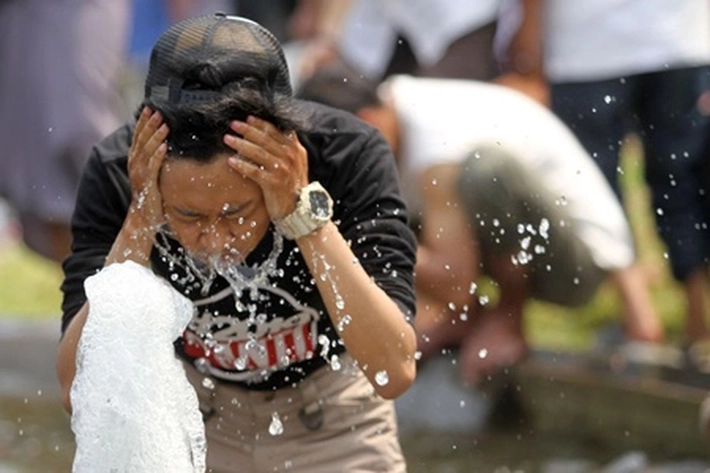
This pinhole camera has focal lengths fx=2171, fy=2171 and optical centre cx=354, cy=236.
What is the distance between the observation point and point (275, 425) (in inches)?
182

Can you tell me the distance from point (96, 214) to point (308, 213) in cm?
55

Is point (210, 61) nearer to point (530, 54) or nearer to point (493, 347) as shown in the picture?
point (493, 347)

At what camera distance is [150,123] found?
13.2ft

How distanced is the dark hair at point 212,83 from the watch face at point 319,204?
14cm

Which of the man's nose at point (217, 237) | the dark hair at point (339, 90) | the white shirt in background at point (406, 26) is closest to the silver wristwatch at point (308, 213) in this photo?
the man's nose at point (217, 237)

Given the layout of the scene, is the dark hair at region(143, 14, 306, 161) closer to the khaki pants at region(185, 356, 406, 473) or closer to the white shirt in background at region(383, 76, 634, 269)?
the khaki pants at region(185, 356, 406, 473)

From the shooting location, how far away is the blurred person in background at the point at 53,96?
24.6 ft

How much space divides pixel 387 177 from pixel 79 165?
3255mm

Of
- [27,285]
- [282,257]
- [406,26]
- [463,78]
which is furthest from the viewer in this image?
[27,285]

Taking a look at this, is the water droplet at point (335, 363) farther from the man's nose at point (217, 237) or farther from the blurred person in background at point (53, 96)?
the blurred person in background at point (53, 96)

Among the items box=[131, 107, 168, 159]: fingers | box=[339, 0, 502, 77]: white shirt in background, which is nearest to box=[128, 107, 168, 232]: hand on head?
box=[131, 107, 168, 159]: fingers

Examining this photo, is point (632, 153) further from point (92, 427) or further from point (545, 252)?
point (92, 427)

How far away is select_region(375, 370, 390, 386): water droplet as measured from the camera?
168 inches

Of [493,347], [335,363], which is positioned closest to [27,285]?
[493,347]
